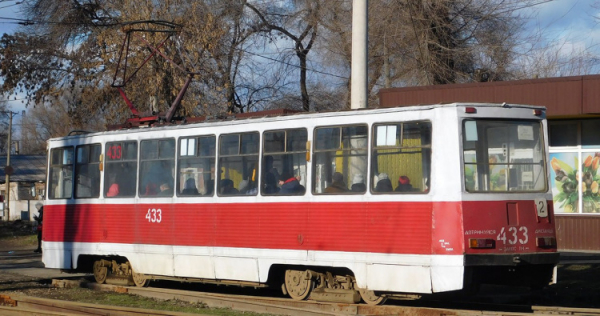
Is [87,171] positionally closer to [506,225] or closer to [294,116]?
[294,116]

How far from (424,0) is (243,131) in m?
15.1

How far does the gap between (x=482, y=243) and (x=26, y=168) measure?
63.7 m

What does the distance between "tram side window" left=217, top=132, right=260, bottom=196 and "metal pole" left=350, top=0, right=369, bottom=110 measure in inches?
98.0

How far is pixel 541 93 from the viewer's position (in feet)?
61.5

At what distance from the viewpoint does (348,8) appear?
29531 mm

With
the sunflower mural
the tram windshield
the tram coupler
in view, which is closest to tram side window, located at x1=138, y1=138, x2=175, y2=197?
the tram coupler

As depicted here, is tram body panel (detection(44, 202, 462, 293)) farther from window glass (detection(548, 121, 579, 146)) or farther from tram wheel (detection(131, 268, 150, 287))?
window glass (detection(548, 121, 579, 146))

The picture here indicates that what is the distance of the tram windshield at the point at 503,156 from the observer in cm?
1039

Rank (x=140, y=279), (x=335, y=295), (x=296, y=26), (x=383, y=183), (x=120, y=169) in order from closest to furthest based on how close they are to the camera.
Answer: (x=383, y=183), (x=335, y=295), (x=140, y=279), (x=120, y=169), (x=296, y=26)

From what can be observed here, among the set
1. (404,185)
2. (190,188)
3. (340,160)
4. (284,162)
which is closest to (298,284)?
(284,162)

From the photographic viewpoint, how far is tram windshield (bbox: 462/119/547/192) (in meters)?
10.4

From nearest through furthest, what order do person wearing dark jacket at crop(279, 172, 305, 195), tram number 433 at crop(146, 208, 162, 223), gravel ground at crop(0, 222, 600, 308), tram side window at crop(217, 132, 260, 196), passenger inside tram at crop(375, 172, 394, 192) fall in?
passenger inside tram at crop(375, 172, 394, 192) < person wearing dark jacket at crop(279, 172, 305, 195) < tram side window at crop(217, 132, 260, 196) < gravel ground at crop(0, 222, 600, 308) < tram number 433 at crop(146, 208, 162, 223)

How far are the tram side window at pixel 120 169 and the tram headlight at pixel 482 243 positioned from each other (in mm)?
6716

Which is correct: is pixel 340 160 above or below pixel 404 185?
above
